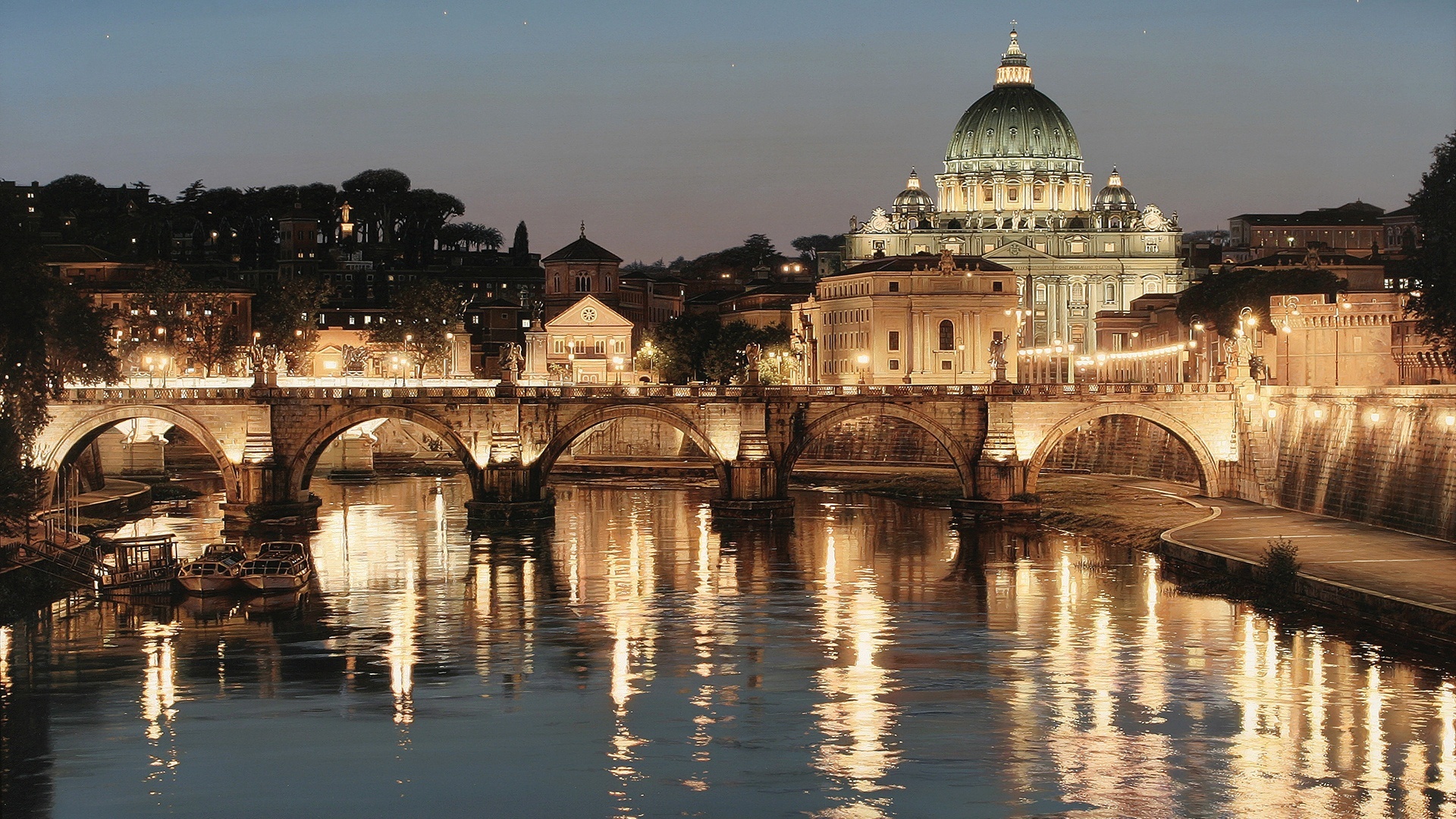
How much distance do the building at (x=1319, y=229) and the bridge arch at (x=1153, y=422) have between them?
101024 millimetres

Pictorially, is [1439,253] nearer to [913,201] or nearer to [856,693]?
[856,693]

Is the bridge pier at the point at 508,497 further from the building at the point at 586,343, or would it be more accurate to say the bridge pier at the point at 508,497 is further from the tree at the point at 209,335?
the building at the point at 586,343

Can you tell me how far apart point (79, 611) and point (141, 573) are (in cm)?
339

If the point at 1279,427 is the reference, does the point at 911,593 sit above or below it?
below

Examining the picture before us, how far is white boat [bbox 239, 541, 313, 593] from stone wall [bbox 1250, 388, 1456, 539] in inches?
1312

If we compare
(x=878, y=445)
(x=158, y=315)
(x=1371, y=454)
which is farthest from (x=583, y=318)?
(x=1371, y=454)

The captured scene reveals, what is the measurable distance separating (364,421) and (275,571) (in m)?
21.1

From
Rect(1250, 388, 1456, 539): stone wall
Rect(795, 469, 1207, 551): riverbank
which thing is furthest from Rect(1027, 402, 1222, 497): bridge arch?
Rect(1250, 388, 1456, 539): stone wall

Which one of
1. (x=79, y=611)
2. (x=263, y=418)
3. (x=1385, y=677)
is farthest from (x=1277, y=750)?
(x=263, y=418)

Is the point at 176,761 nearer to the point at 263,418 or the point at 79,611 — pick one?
the point at 79,611

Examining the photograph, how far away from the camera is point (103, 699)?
130 feet

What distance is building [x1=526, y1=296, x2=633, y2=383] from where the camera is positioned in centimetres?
12106

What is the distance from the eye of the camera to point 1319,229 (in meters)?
170

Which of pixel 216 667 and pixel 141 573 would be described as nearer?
pixel 216 667
